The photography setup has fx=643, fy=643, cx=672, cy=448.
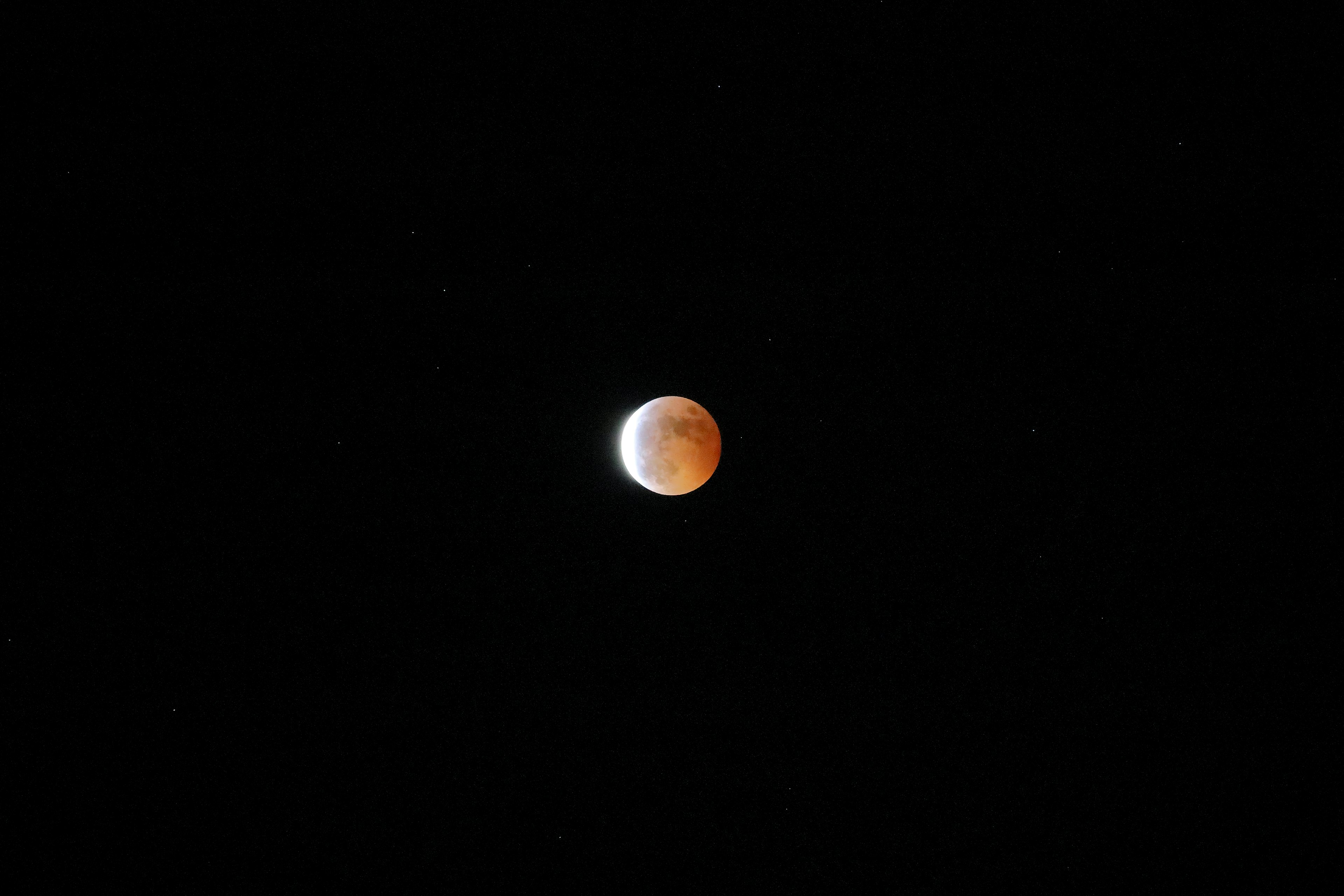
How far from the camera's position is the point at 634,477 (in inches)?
89.4

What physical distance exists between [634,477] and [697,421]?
29 cm

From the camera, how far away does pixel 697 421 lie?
2.27 meters
